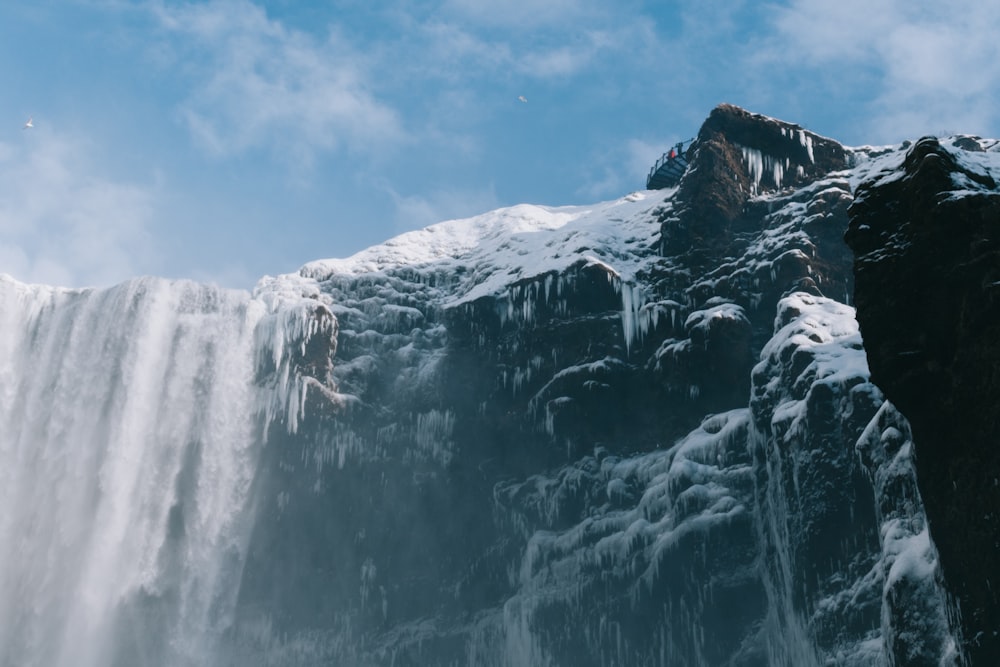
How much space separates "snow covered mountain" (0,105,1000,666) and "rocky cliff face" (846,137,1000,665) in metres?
22.1

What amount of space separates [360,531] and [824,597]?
30042 millimetres

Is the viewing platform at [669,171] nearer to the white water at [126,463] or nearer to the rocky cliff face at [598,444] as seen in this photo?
the rocky cliff face at [598,444]

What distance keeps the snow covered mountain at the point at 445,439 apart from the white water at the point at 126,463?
0.14 metres

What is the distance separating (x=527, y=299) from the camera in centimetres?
5838

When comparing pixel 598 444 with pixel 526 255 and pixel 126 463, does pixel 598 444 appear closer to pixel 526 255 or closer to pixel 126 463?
pixel 526 255

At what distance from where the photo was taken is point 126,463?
208 feet

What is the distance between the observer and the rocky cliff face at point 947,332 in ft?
66.1

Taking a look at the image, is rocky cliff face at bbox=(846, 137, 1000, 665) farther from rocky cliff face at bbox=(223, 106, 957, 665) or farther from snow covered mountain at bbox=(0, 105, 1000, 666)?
snow covered mountain at bbox=(0, 105, 1000, 666)

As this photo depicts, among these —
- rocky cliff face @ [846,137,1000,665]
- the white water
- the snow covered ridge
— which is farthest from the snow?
rocky cliff face @ [846,137,1000,665]

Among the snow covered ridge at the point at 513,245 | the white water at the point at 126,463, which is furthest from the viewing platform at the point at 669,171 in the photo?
the white water at the point at 126,463

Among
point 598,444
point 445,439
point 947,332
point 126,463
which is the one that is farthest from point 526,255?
point 947,332

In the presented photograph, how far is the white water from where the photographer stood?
199 ft

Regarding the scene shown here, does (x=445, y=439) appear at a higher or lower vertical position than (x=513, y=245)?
lower

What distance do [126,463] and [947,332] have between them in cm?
5262
